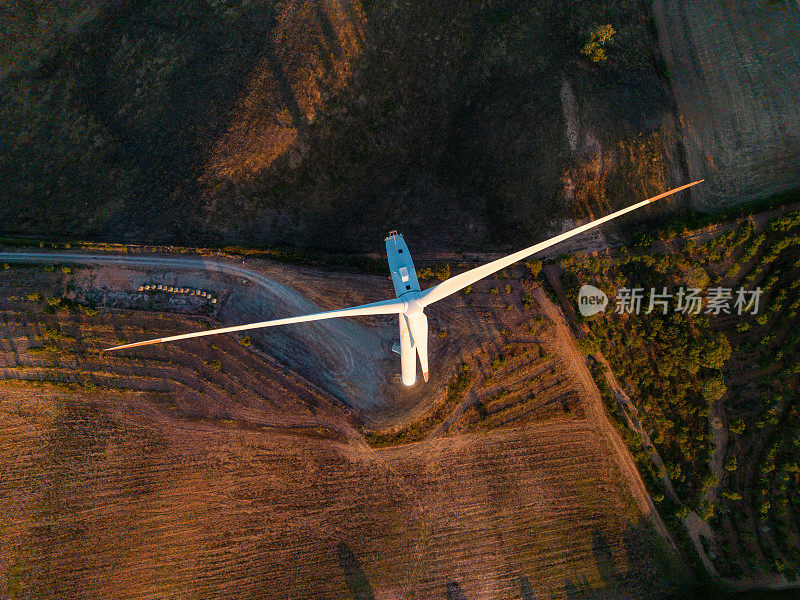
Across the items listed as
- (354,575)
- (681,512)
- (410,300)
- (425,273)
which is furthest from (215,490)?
(681,512)

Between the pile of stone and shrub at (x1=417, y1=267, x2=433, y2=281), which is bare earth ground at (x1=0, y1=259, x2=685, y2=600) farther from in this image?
shrub at (x1=417, y1=267, x2=433, y2=281)

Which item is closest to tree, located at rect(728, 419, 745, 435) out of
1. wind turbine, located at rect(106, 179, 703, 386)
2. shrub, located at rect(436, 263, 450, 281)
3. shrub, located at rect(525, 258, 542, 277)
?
shrub, located at rect(525, 258, 542, 277)

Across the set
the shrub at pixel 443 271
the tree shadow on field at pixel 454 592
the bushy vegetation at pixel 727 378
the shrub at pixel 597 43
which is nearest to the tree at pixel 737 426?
the bushy vegetation at pixel 727 378

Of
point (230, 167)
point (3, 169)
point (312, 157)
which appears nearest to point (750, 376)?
point (312, 157)

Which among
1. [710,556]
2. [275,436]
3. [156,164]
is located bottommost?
[710,556]

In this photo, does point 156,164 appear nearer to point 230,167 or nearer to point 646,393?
point 230,167

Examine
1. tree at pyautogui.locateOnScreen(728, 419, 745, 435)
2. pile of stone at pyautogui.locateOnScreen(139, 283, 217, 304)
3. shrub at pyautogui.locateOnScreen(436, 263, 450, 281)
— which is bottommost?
tree at pyautogui.locateOnScreen(728, 419, 745, 435)
